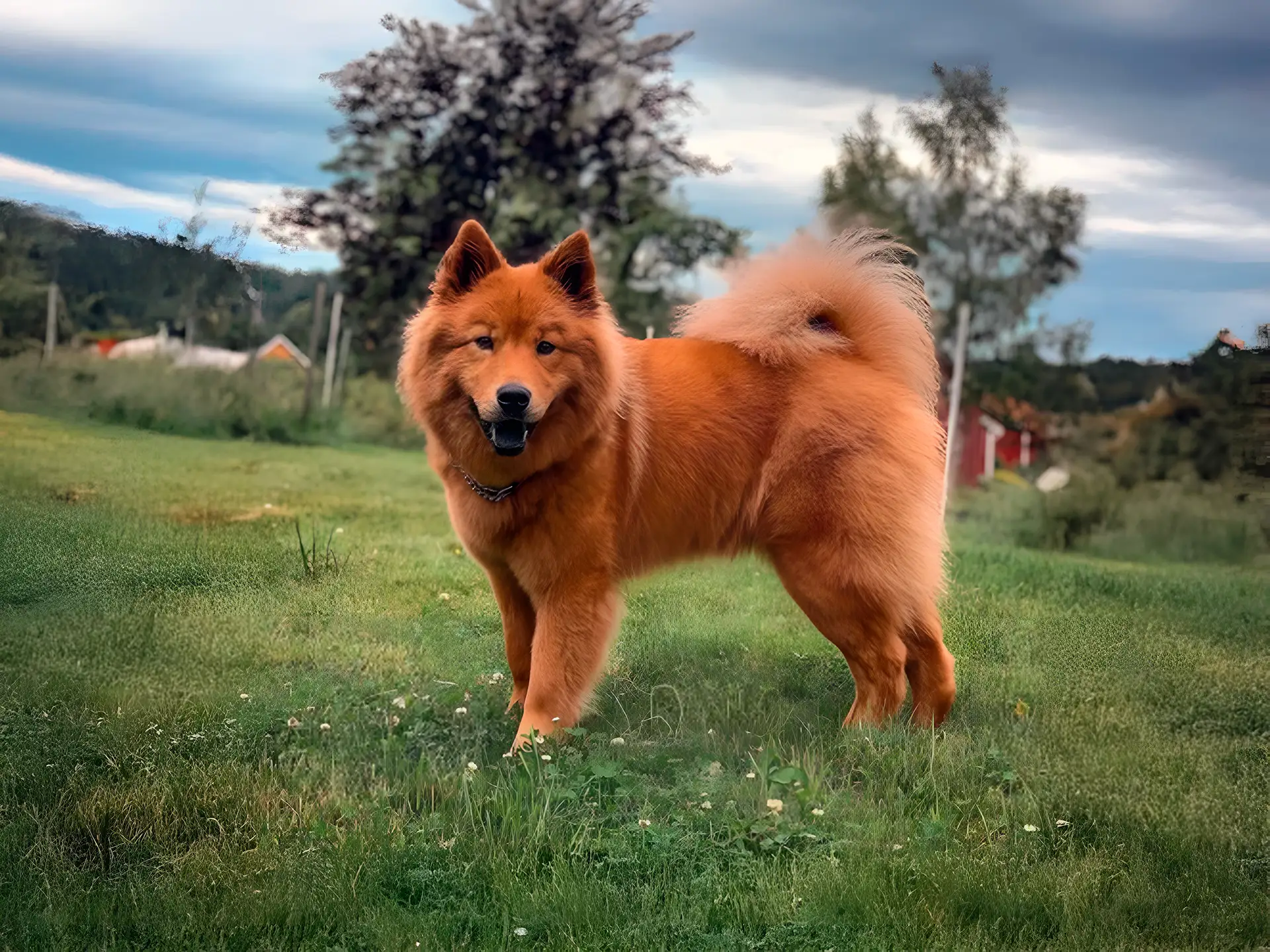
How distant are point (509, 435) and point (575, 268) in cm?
55

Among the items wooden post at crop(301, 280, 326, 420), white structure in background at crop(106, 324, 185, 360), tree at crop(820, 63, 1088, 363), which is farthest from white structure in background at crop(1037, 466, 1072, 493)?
white structure in background at crop(106, 324, 185, 360)

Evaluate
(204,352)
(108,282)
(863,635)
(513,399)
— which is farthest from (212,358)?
(863,635)

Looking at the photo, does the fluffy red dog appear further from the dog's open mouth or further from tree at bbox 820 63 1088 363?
tree at bbox 820 63 1088 363

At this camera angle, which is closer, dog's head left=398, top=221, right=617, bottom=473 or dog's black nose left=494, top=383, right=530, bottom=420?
dog's black nose left=494, top=383, right=530, bottom=420

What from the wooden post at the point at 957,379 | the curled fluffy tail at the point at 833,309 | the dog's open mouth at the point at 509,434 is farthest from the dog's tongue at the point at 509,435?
the wooden post at the point at 957,379

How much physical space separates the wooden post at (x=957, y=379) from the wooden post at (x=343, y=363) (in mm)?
2466

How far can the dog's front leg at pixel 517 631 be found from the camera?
A: 3.21 metres

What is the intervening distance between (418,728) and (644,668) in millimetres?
933

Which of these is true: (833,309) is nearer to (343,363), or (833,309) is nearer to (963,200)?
(963,200)

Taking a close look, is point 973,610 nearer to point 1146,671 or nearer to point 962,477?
point 1146,671

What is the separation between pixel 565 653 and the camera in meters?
2.97

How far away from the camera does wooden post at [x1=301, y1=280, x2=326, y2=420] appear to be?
13.0 feet

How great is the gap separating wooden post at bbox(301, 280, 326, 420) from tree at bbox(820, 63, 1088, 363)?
1992 millimetres

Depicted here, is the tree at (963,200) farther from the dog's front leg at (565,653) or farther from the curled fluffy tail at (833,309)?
the dog's front leg at (565,653)
